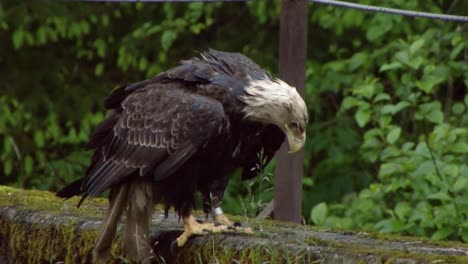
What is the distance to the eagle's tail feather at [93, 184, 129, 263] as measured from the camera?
244 inches

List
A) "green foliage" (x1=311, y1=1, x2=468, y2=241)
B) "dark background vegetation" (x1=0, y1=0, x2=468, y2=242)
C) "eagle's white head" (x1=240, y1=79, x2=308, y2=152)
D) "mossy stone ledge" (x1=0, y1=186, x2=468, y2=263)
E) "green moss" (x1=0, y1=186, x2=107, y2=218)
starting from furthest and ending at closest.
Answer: "dark background vegetation" (x1=0, y1=0, x2=468, y2=242) → "green foliage" (x1=311, y1=1, x2=468, y2=241) → "green moss" (x1=0, y1=186, x2=107, y2=218) → "eagle's white head" (x1=240, y1=79, x2=308, y2=152) → "mossy stone ledge" (x1=0, y1=186, x2=468, y2=263)

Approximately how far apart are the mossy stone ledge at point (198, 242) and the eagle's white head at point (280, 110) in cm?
41

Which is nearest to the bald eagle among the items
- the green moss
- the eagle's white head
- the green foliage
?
the eagle's white head

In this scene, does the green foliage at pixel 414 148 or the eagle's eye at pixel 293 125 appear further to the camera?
the green foliage at pixel 414 148

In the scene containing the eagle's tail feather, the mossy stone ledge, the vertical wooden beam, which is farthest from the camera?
the vertical wooden beam

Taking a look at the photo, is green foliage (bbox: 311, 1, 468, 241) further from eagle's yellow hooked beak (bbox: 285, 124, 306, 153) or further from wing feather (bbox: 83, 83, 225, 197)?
wing feather (bbox: 83, 83, 225, 197)

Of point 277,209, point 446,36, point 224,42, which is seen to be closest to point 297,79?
point 277,209

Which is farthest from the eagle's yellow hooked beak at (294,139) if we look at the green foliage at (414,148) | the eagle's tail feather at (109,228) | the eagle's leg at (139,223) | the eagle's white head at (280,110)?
the green foliage at (414,148)

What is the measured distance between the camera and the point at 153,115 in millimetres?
6238

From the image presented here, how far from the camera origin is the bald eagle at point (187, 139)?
6062 millimetres

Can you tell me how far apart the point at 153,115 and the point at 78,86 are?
21.4 feet

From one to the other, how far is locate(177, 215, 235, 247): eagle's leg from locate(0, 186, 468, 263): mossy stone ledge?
1.1 inches

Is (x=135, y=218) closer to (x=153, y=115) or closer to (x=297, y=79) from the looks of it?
(x=153, y=115)

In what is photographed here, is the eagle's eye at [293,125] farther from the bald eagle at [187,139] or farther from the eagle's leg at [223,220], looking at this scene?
the eagle's leg at [223,220]
